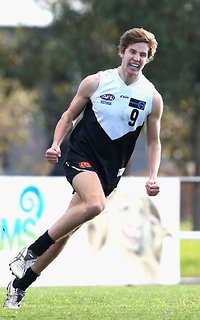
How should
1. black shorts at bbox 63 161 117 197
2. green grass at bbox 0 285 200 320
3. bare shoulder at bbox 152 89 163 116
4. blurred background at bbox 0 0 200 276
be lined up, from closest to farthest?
green grass at bbox 0 285 200 320 < black shorts at bbox 63 161 117 197 < bare shoulder at bbox 152 89 163 116 < blurred background at bbox 0 0 200 276

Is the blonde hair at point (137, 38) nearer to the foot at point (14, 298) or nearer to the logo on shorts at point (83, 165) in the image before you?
the logo on shorts at point (83, 165)

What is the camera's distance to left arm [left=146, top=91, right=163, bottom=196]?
866cm

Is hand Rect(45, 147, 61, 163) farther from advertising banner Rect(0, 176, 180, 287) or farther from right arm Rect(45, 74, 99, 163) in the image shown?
advertising banner Rect(0, 176, 180, 287)

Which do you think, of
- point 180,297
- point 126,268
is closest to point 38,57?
point 126,268

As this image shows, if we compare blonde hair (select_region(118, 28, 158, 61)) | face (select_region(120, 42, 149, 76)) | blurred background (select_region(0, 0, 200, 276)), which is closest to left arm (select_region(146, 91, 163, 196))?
face (select_region(120, 42, 149, 76))

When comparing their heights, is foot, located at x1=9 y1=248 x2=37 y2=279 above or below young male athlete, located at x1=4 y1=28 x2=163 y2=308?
below

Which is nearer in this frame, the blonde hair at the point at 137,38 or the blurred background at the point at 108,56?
the blonde hair at the point at 137,38

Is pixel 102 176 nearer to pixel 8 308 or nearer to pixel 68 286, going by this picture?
pixel 8 308

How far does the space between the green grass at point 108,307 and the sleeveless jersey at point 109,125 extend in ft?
3.26

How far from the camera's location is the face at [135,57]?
8.57 meters

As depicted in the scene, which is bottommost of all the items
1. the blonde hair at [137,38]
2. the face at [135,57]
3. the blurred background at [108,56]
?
the blurred background at [108,56]

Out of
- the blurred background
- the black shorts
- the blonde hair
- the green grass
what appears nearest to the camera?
the green grass

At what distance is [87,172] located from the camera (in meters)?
8.46

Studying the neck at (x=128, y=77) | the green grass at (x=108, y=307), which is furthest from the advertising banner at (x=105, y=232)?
the neck at (x=128, y=77)
